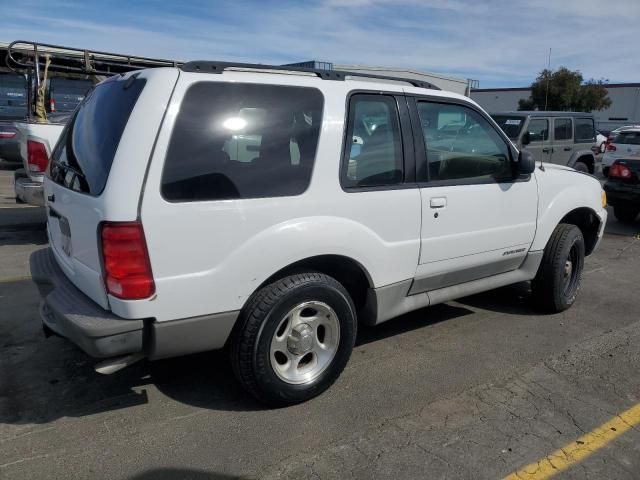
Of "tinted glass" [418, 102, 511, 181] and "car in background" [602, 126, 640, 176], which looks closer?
"tinted glass" [418, 102, 511, 181]

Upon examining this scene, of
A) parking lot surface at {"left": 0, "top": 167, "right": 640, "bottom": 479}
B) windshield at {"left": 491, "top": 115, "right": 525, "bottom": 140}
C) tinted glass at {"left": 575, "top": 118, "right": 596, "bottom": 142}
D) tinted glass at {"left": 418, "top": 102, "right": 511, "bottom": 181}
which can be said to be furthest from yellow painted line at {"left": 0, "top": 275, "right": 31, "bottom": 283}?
tinted glass at {"left": 575, "top": 118, "right": 596, "bottom": 142}

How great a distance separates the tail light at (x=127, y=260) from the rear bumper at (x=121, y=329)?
162 millimetres

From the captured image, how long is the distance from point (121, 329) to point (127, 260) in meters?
0.33

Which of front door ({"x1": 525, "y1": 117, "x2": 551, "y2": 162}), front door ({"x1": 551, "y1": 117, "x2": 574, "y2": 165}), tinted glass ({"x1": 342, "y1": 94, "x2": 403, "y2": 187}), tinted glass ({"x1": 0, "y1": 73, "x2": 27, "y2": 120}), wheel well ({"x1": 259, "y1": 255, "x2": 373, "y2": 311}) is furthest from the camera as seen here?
tinted glass ({"x1": 0, "y1": 73, "x2": 27, "y2": 120})

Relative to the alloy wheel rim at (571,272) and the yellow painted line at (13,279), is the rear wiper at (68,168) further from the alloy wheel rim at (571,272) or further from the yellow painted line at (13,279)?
the alloy wheel rim at (571,272)

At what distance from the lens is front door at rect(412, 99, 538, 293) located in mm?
3633

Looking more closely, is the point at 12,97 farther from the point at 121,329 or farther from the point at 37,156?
the point at 121,329

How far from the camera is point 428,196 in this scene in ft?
11.6

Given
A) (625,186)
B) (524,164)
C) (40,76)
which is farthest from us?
(625,186)

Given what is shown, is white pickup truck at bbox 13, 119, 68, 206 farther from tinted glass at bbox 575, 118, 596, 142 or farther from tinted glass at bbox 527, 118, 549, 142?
tinted glass at bbox 575, 118, 596, 142

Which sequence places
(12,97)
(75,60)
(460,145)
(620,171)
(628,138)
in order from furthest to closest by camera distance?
(628,138)
(12,97)
(620,171)
(75,60)
(460,145)

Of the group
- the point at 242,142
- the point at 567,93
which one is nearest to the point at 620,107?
the point at 567,93

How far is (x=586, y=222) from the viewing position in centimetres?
514

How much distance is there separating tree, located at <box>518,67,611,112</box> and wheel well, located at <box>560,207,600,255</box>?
38.0 m
